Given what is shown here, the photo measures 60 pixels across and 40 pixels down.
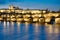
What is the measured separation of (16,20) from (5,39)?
28.0 meters

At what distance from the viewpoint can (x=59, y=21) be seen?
3928 cm

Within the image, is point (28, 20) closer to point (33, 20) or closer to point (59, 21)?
point (33, 20)

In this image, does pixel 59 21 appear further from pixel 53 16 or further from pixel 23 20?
pixel 23 20

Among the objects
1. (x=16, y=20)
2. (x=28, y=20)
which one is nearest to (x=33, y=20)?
(x=28, y=20)

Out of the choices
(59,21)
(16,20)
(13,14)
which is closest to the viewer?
(59,21)

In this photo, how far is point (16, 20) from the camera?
45250 mm

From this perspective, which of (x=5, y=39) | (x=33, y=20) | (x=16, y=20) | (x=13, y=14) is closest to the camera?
Result: (x=5, y=39)

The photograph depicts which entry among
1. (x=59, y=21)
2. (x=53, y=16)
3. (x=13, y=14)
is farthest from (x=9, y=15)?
(x=59, y=21)

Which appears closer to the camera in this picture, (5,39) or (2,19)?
(5,39)

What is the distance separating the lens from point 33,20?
41.8 metres

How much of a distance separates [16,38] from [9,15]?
101 ft

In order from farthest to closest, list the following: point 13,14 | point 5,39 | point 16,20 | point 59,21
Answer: point 13,14, point 16,20, point 59,21, point 5,39

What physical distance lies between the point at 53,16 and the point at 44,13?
295 cm

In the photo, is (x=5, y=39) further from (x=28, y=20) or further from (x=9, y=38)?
(x=28, y=20)
